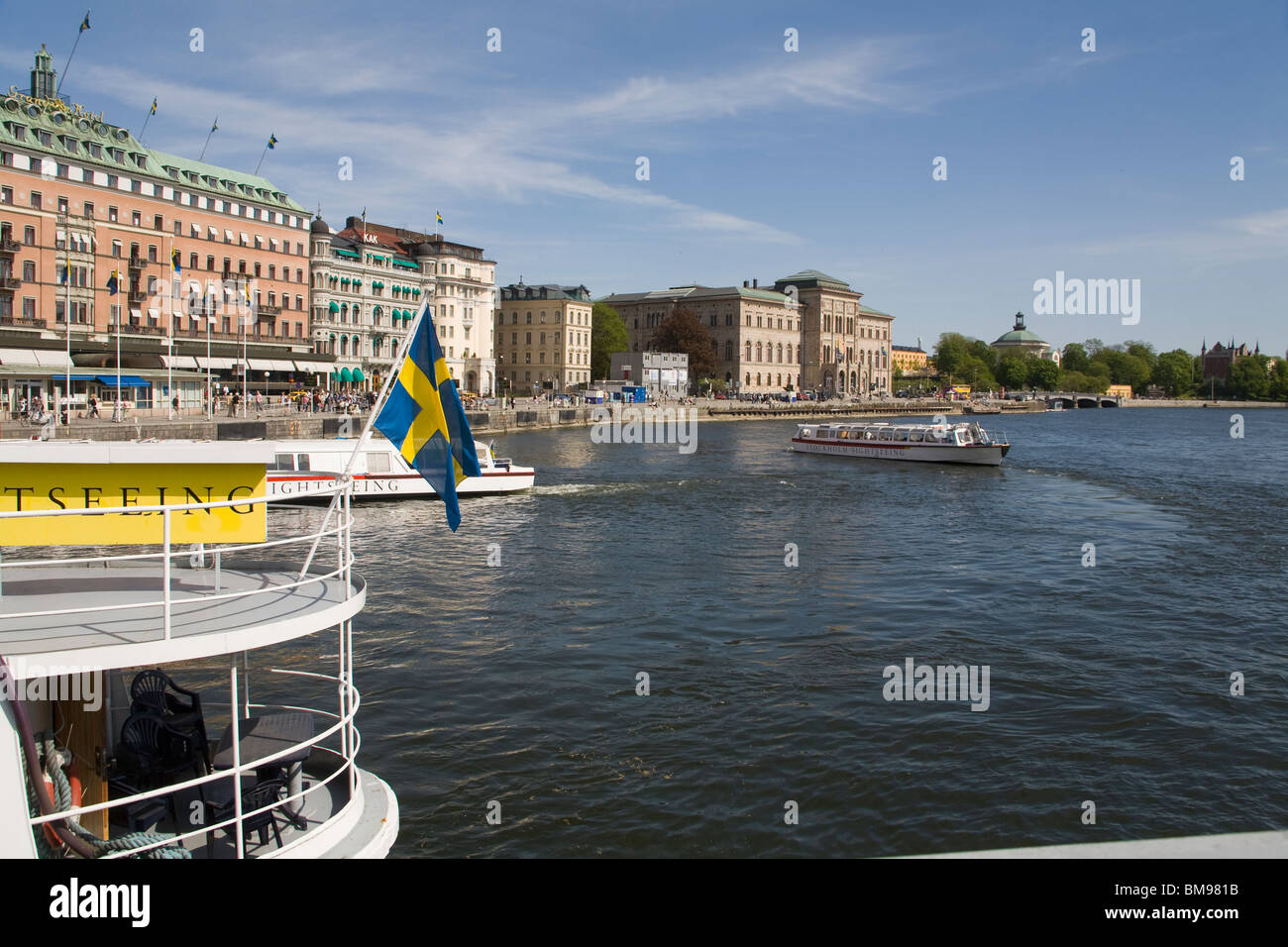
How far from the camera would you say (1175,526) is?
35312mm

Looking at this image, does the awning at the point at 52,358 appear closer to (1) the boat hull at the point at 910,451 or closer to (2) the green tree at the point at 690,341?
(1) the boat hull at the point at 910,451

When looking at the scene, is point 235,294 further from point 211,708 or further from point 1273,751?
A: point 1273,751

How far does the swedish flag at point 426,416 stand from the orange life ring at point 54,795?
11.8ft

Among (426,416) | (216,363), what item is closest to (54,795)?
(426,416)

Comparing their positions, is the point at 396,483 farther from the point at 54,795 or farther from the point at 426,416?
the point at 54,795

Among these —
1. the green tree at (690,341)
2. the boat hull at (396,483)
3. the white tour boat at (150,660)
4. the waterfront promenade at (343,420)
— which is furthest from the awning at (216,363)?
the green tree at (690,341)

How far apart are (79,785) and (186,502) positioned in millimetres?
2453

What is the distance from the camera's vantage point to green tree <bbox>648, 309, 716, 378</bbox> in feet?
507

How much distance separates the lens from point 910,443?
67812 millimetres

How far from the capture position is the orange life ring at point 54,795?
7137mm

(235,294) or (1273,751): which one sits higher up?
(235,294)

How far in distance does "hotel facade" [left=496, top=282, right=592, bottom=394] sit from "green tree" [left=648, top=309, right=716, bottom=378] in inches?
718

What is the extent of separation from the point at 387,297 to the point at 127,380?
40.6 meters
